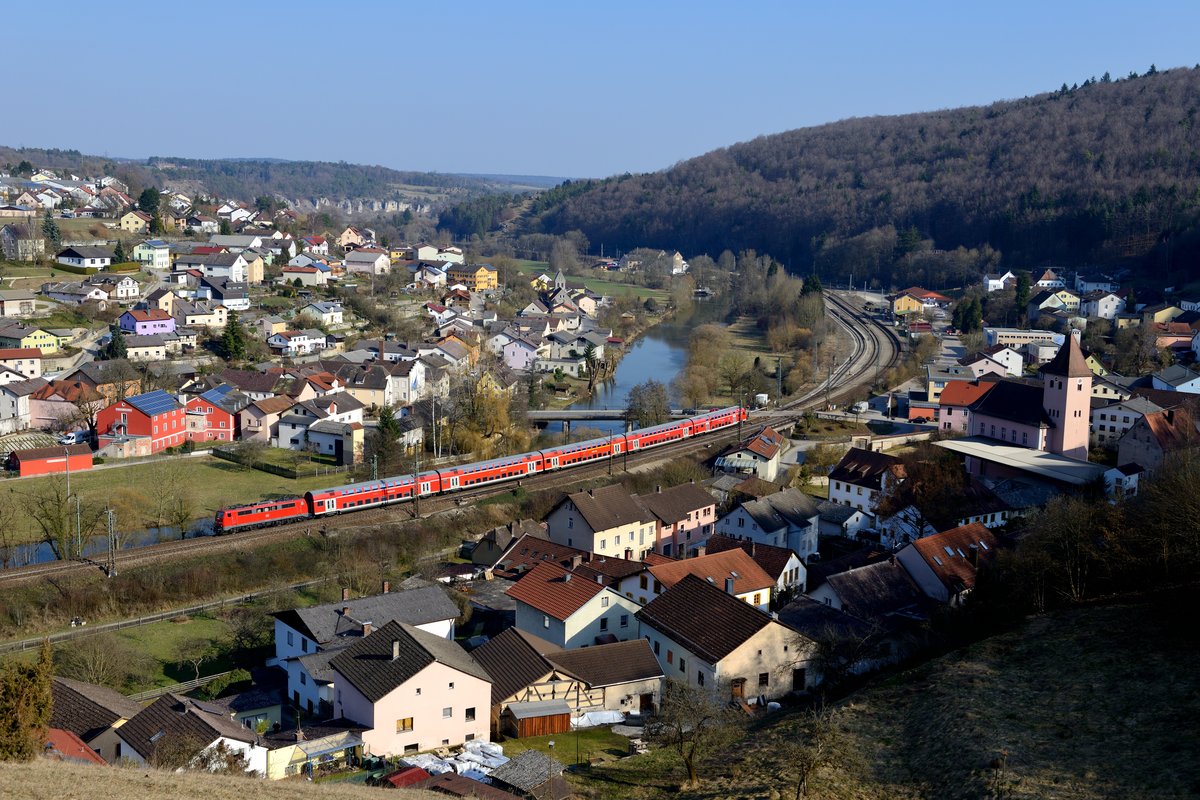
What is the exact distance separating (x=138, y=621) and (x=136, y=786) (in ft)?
36.1

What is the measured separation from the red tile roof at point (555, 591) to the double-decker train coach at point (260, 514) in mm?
7887

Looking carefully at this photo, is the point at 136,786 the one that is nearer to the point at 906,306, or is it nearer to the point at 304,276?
the point at 304,276

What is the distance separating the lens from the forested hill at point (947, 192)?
2633 inches

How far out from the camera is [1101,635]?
14.7 m

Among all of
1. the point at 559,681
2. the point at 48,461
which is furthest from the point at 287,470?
the point at 559,681

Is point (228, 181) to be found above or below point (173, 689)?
above

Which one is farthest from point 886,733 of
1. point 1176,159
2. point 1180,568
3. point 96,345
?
point 1176,159

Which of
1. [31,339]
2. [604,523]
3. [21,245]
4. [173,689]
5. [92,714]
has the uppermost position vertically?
[21,245]

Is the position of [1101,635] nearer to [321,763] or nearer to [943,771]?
[943,771]

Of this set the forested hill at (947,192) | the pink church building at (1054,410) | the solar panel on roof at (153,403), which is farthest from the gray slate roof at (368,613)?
the forested hill at (947,192)

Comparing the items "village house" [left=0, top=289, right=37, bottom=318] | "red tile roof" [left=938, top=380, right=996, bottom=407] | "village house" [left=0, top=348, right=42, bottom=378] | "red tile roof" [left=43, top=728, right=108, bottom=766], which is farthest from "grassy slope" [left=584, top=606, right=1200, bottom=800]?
"village house" [left=0, top=289, right=37, bottom=318]

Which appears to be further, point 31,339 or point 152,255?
point 152,255

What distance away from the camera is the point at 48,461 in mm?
27906

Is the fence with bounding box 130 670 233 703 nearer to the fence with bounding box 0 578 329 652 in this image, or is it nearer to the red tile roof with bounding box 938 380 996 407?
the fence with bounding box 0 578 329 652
